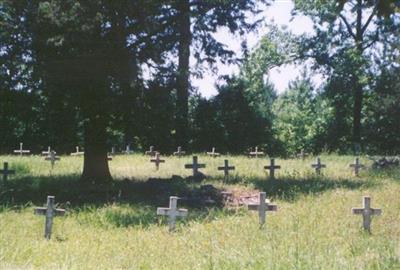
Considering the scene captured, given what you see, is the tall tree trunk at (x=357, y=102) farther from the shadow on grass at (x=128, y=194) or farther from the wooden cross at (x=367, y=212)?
the wooden cross at (x=367, y=212)

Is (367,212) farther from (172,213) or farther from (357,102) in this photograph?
(357,102)

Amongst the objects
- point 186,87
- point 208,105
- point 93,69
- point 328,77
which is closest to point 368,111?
point 328,77

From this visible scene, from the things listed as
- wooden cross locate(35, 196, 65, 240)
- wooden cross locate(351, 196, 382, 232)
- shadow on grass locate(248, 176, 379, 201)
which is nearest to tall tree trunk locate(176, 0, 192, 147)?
shadow on grass locate(248, 176, 379, 201)

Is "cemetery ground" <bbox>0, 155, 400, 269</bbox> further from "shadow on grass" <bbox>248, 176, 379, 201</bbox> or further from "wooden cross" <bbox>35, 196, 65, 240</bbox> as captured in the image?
"wooden cross" <bbox>35, 196, 65, 240</bbox>

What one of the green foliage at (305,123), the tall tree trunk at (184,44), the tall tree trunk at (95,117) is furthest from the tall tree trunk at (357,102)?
the tall tree trunk at (95,117)

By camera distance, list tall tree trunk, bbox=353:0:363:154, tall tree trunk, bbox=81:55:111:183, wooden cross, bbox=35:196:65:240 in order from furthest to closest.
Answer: tall tree trunk, bbox=353:0:363:154 < tall tree trunk, bbox=81:55:111:183 < wooden cross, bbox=35:196:65:240

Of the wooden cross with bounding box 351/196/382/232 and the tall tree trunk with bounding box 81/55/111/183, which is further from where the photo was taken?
the tall tree trunk with bounding box 81/55/111/183

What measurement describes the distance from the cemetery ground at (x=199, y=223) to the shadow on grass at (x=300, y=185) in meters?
0.03

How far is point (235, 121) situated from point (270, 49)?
703 centimetres


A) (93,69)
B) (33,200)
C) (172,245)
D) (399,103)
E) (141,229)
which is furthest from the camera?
(399,103)

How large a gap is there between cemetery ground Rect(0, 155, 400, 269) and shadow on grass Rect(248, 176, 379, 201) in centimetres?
3

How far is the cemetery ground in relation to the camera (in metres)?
7.04

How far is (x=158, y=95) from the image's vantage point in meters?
17.7

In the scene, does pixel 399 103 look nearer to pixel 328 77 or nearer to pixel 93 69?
pixel 328 77
